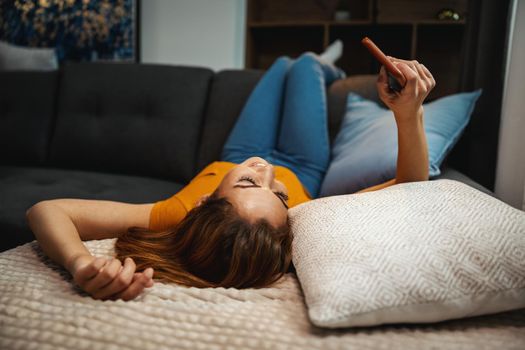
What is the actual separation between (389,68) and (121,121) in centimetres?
140

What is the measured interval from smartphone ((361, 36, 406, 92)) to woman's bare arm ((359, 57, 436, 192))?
0.04 feet

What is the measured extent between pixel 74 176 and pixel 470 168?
152 cm

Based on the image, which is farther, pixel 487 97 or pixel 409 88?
pixel 487 97

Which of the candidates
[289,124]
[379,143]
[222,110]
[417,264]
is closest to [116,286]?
[417,264]

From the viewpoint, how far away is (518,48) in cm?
Result: 128

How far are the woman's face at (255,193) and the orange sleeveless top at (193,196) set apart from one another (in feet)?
0.58

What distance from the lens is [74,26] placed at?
10.3 ft

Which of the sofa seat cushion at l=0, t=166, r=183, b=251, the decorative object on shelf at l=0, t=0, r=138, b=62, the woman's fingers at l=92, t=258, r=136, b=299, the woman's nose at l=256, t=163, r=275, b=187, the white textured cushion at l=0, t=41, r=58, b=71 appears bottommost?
the sofa seat cushion at l=0, t=166, r=183, b=251

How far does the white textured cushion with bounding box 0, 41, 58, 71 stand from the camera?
2.54 meters

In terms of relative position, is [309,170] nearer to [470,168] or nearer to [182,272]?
[470,168]

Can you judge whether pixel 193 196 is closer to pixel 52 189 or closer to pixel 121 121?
pixel 52 189

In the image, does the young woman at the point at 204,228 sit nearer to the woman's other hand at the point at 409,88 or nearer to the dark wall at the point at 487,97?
the woman's other hand at the point at 409,88

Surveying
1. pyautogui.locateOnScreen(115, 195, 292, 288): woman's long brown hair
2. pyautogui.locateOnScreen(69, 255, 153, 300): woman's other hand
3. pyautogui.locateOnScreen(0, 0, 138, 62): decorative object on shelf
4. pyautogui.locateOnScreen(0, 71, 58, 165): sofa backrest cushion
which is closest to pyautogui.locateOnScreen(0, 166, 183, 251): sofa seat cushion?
pyautogui.locateOnScreen(0, 71, 58, 165): sofa backrest cushion

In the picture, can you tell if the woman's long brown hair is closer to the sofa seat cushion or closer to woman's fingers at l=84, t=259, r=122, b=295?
woman's fingers at l=84, t=259, r=122, b=295
